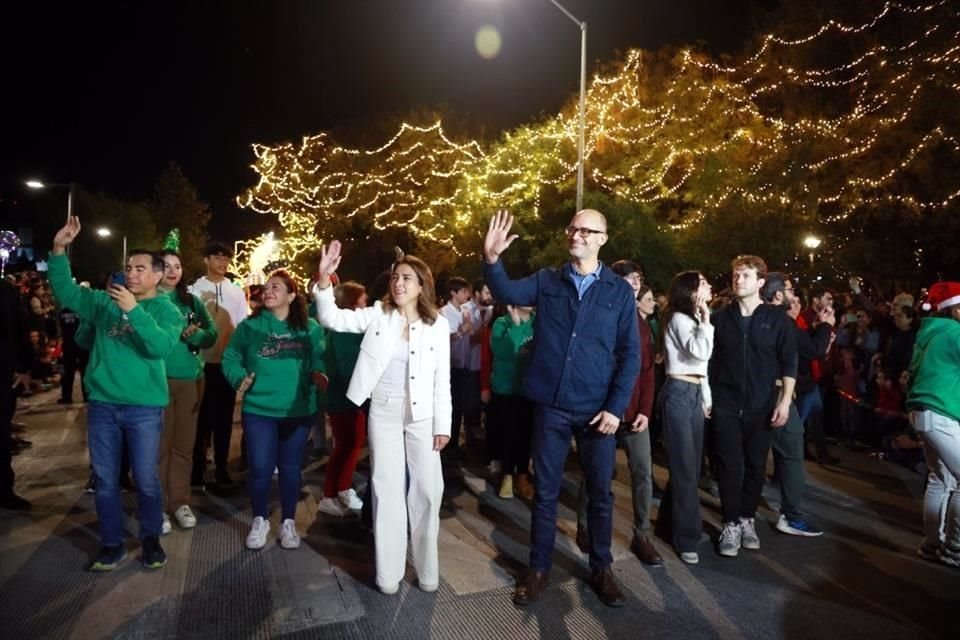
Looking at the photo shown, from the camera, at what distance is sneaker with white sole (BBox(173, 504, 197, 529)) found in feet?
18.4

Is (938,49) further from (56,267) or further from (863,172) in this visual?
(56,267)

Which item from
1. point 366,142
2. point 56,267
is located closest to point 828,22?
point 366,142

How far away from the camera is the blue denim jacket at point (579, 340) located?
14.5ft

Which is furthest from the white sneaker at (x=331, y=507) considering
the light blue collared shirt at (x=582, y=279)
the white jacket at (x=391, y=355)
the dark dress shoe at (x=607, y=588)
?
the light blue collared shirt at (x=582, y=279)

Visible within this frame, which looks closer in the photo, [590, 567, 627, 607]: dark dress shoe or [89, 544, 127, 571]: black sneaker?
[590, 567, 627, 607]: dark dress shoe

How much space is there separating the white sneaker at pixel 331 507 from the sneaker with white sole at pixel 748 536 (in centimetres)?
316

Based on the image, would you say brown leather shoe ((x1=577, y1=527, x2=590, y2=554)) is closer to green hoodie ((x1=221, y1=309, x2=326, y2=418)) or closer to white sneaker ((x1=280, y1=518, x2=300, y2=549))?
white sneaker ((x1=280, y1=518, x2=300, y2=549))

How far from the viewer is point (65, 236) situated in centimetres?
470

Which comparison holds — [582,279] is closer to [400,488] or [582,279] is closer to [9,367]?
[400,488]

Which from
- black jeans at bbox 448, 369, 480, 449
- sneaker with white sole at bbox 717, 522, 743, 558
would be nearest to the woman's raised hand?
sneaker with white sole at bbox 717, 522, 743, 558

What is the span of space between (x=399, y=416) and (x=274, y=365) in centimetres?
128

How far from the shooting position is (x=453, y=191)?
31.1 meters

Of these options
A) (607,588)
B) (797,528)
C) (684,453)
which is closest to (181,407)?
(607,588)

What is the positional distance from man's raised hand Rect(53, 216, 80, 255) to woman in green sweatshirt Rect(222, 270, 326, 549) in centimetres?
125
